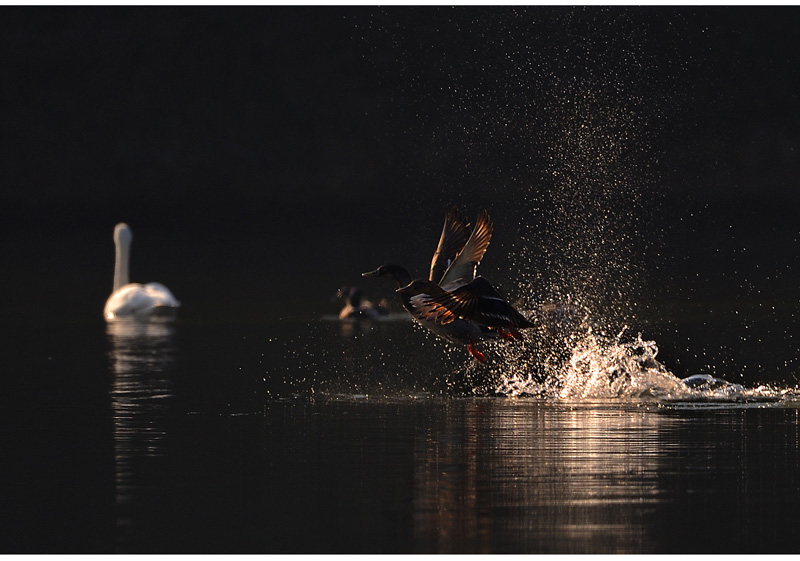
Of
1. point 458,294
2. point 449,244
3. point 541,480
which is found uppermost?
point 449,244

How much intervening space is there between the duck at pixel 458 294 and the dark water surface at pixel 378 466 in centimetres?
74

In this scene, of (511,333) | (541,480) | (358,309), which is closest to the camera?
(541,480)

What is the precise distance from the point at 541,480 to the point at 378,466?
4.49ft

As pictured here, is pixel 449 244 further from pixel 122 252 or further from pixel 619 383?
pixel 122 252

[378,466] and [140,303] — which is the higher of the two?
[140,303]

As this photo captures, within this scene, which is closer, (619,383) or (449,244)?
(449,244)

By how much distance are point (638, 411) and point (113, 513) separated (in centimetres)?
642

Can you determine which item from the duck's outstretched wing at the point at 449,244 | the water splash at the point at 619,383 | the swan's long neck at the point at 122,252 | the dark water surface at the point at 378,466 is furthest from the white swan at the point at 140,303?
the duck's outstretched wing at the point at 449,244

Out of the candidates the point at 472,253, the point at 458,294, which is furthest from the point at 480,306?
the point at 472,253

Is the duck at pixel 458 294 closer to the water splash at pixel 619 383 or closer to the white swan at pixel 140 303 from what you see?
the water splash at pixel 619 383

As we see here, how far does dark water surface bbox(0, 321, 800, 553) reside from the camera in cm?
1038

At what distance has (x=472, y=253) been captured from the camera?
16.9 metres

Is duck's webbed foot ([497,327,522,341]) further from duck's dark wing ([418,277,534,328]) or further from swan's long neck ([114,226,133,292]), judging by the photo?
swan's long neck ([114,226,133,292])

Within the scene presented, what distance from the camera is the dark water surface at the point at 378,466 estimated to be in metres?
10.4
